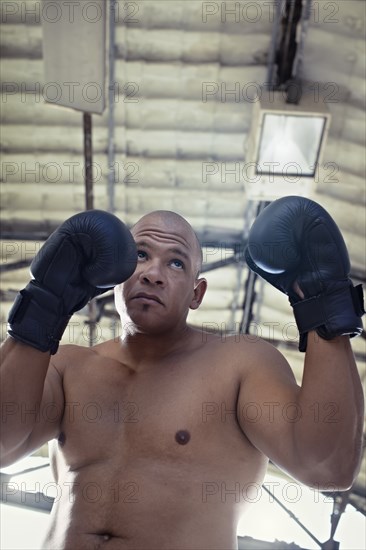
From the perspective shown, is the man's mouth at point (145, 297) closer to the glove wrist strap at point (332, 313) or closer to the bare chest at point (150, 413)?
the bare chest at point (150, 413)

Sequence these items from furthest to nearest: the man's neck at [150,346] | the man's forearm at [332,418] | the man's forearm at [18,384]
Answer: the man's neck at [150,346], the man's forearm at [18,384], the man's forearm at [332,418]

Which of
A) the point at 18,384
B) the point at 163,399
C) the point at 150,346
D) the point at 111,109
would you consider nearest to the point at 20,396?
the point at 18,384

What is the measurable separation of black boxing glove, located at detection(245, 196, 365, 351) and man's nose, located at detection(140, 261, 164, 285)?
393mm

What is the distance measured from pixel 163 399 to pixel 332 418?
72 cm

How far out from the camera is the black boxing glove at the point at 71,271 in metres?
2.81

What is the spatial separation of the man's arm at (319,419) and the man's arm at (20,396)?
29.8 inches

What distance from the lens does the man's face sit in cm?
312

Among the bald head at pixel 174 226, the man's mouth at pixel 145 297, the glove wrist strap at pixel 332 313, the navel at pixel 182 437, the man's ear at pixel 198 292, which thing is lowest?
the navel at pixel 182 437

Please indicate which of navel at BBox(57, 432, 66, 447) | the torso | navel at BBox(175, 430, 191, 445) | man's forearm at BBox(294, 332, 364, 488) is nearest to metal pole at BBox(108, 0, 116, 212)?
the torso

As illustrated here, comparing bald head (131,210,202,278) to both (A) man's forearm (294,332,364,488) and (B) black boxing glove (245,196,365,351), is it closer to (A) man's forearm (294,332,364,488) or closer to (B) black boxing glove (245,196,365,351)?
(B) black boxing glove (245,196,365,351)

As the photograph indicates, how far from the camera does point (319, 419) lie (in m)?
2.62

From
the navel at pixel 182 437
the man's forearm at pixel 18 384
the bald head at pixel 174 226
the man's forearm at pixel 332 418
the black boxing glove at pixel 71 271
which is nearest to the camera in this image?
Answer: the man's forearm at pixel 332 418

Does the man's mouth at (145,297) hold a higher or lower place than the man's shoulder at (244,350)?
higher

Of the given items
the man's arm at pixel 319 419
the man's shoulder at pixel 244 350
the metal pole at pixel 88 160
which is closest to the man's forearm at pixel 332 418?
the man's arm at pixel 319 419
